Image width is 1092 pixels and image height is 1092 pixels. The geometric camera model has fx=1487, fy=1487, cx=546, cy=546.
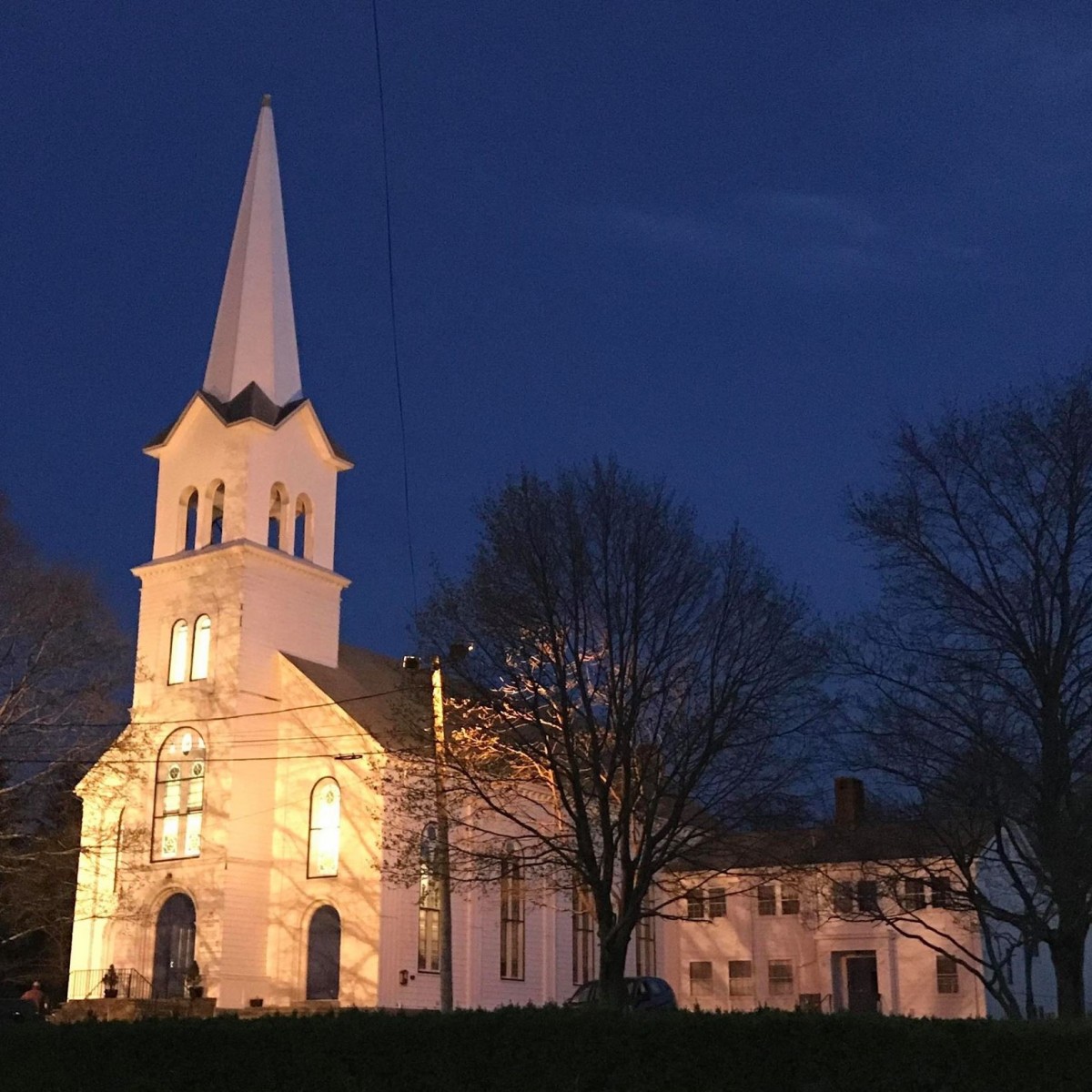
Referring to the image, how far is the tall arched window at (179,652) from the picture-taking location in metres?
44.1

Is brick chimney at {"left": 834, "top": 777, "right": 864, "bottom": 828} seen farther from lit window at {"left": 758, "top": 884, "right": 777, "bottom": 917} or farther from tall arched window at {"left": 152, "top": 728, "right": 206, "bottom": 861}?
tall arched window at {"left": 152, "top": 728, "right": 206, "bottom": 861}

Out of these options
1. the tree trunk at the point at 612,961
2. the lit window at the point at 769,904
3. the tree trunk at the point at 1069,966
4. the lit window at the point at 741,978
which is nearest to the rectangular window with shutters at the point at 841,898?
the lit window at the point at 769,904

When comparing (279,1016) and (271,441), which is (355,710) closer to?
(271,441)

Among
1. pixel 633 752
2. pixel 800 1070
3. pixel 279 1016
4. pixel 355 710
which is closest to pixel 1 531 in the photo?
pixel 355 710

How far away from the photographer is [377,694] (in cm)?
4250

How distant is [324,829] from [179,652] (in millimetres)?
7417

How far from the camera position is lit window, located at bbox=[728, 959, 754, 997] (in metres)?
50.8

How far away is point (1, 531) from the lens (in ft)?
112

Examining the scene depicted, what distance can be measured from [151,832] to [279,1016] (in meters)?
28.8

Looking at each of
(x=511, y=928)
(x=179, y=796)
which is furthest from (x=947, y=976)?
(x=179, y=796)

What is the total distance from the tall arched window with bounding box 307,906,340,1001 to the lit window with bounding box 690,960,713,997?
→ 53.6 ft

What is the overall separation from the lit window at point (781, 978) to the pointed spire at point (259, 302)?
81.9 feet

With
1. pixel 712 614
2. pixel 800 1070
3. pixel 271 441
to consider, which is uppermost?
pixel 271 441

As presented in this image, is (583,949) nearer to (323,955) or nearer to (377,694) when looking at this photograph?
(323,955)
